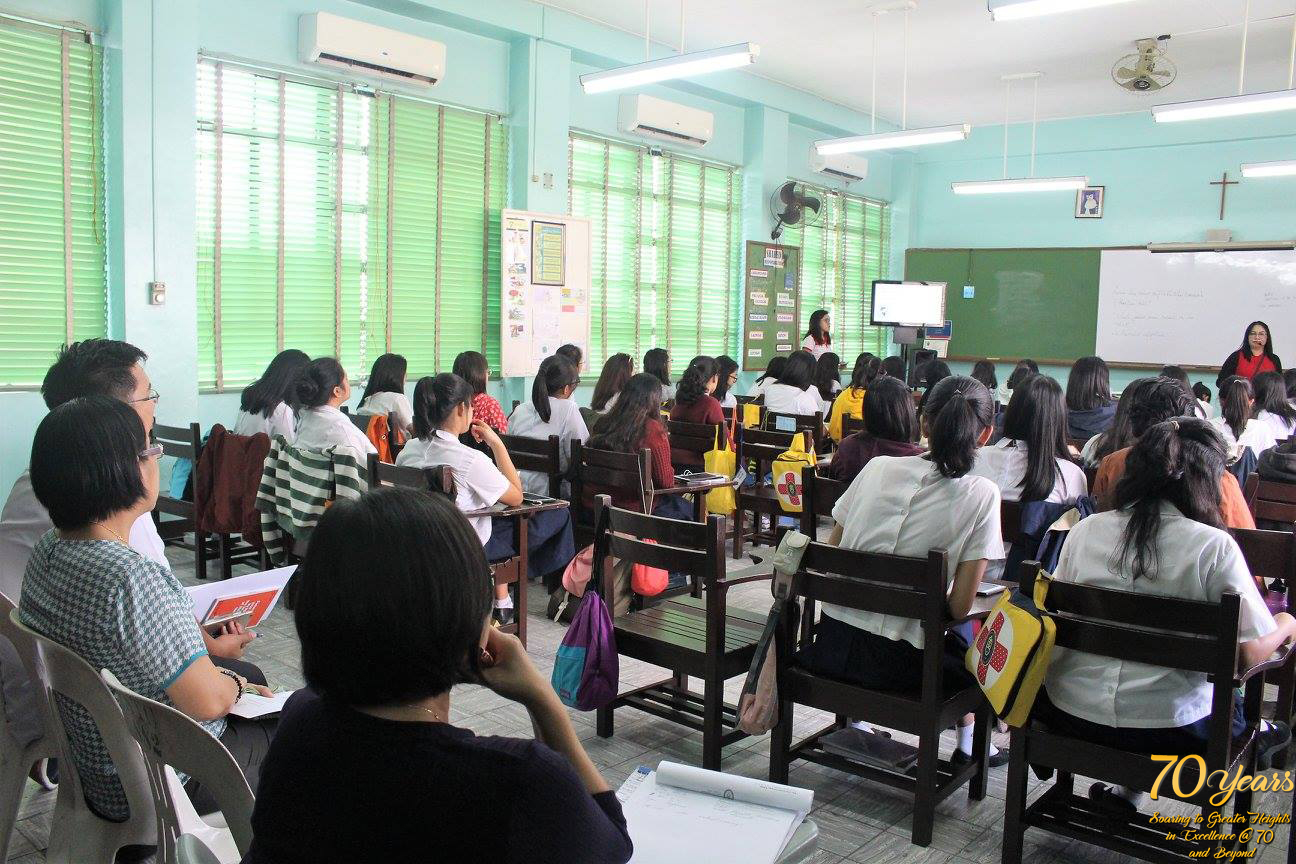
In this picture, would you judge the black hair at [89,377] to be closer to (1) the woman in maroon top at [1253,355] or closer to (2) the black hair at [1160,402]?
(2) the black hair at [1160,402]

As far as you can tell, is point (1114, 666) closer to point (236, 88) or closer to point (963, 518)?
point (963, 518)

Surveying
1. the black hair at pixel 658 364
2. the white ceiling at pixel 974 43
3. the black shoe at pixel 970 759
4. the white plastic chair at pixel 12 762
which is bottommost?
the black shoe at pixel 970 759

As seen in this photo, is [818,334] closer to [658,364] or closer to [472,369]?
[658,364]

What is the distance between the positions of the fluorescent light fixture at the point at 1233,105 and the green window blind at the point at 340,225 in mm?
4624

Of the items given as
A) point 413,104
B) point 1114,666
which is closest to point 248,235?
point 413,104

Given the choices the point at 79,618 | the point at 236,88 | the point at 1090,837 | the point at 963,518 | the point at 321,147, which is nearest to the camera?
the point at 79,618

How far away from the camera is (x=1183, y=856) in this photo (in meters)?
2.34

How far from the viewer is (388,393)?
5.48 metres

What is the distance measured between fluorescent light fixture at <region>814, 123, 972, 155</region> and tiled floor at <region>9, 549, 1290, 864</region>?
17.4 feet

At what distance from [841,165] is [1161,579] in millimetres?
8896

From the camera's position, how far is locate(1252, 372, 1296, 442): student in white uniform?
5383 millimetres

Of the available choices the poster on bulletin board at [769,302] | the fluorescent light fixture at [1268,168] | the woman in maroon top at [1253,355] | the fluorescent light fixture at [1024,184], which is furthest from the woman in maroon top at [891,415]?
the fluorescent light fixture at [1024,184]

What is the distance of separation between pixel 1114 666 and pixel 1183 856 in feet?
1.60

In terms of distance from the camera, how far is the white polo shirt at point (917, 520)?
2.64 meters
